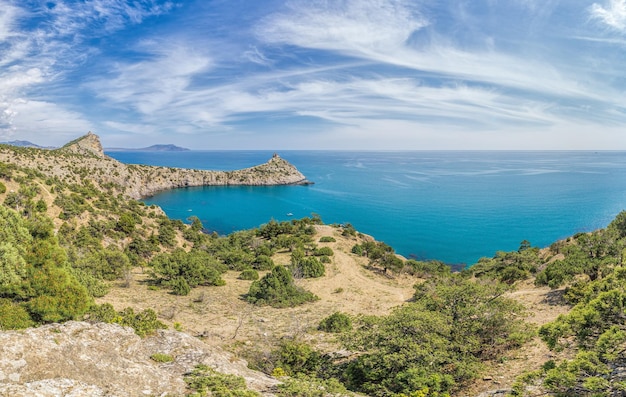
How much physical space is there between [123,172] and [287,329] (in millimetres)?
119946

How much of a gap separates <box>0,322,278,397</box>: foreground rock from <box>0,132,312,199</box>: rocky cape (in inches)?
2982

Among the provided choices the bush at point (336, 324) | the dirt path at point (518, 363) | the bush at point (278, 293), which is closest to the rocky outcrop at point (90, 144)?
the bush at point (278, 293)

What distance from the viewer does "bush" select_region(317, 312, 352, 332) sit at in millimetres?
20281

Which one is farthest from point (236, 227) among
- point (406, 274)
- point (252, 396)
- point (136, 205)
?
point (252, 396)

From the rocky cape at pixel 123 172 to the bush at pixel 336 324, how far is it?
75.1m

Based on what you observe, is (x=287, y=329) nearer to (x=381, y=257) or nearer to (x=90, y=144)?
(x=381, y=257)

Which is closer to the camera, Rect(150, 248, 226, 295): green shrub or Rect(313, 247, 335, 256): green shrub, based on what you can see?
Rect(150, 248, 226, 295): green shrub

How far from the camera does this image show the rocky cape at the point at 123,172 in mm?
74875

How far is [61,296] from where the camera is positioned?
523 inches

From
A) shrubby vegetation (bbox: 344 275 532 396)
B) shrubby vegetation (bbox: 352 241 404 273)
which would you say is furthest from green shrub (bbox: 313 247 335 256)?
shrubby vegetation (bbox: 344 275 532 396)

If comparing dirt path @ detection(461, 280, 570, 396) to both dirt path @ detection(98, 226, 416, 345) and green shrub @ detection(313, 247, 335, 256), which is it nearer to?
dirt path @ detection(98, 226, 416, 345)

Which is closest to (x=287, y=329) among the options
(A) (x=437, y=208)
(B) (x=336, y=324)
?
(B) (x=336, y=324)

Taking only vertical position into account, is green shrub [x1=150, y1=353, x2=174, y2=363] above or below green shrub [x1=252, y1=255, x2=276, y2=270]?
above

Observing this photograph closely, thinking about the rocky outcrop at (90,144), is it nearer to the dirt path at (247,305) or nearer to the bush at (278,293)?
the dirt path at (247,305)
